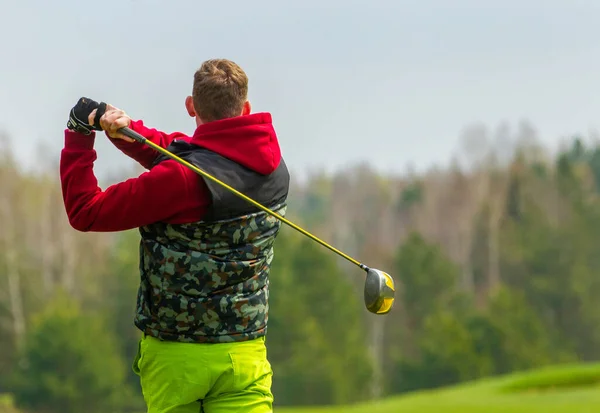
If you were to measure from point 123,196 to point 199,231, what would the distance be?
9.1 inches

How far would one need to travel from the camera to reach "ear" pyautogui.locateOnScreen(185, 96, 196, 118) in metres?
3.03

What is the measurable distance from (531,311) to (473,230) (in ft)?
27.5

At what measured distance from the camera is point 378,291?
123 inches

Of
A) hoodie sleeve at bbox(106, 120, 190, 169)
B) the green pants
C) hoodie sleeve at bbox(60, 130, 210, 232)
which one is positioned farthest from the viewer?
hoodie sleeve at bbox(106, 120, 190, 169)

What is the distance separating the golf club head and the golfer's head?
62 centimetres

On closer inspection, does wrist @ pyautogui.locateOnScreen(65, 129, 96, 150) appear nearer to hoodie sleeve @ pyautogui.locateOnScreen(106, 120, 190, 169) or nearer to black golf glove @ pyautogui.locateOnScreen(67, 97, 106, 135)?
black golf glove @ pyautogui.locateOnScreen(67, 97, 106, 135)

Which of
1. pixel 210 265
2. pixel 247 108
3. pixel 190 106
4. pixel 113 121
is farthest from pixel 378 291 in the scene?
pixel 113 121

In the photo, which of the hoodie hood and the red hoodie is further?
the hoodie hood

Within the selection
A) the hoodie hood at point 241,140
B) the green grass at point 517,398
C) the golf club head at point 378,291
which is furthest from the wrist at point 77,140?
the green grass at point 517,398

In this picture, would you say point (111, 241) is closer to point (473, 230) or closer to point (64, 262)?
point (64, 262)

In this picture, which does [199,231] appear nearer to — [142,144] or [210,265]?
[210,265]

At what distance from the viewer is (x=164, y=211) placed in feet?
9.39

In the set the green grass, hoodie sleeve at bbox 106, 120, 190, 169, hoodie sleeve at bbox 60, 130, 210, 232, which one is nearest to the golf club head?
hoodie sleeve at bbox 60, 130, 210, 232

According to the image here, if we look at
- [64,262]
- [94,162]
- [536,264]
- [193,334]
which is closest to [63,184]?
[94,162]
